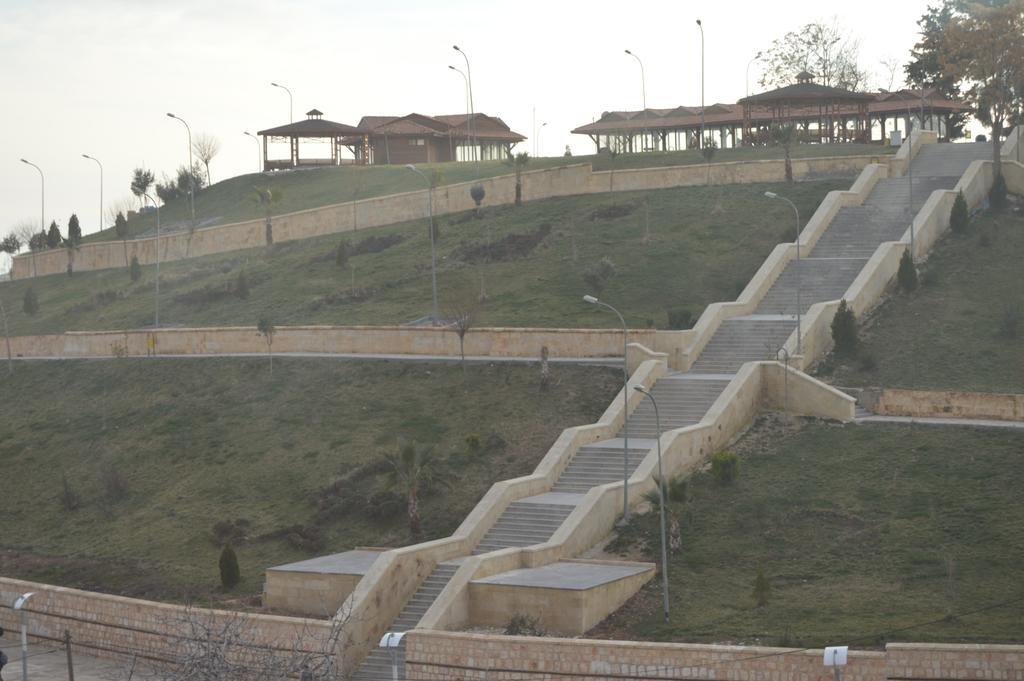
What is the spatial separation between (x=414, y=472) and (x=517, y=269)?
22.3 m

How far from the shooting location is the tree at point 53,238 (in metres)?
92.1

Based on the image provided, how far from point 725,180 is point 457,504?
97.1ft

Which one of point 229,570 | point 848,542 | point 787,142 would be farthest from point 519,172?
point 848,542

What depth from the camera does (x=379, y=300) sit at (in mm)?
61625

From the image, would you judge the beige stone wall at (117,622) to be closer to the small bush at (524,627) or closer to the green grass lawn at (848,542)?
the small bush at (524,627)

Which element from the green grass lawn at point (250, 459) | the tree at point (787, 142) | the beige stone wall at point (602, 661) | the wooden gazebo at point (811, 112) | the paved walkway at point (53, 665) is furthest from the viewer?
the wooden gazebo at point (811, 112)

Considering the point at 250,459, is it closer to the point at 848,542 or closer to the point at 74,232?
the point at 848,542

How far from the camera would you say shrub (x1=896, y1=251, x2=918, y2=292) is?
51844 millimetres

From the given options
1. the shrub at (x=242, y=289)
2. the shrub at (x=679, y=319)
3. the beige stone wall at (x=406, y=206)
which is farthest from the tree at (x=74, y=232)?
the shrub at (x=679, y=319)

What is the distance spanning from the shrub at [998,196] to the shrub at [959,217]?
227 centimetres

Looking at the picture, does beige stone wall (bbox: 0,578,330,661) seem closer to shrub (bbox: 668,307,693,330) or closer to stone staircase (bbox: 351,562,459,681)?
stone staircase (bbox: 351,562,459,681)

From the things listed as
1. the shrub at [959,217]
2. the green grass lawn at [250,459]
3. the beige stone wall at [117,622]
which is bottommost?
the beige stone wall at [117,622]

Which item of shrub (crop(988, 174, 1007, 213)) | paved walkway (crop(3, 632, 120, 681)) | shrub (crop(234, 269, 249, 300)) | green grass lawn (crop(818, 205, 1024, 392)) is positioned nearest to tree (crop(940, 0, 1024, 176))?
shrub (crop(988, 174, 1007, 213))

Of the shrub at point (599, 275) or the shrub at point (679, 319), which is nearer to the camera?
the shrub at point (679, 319)
